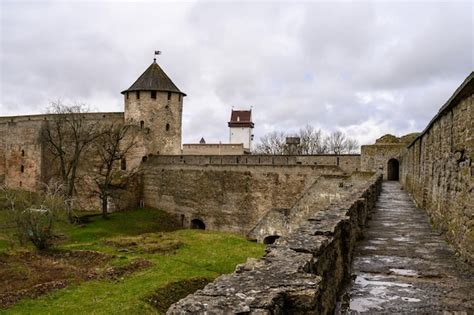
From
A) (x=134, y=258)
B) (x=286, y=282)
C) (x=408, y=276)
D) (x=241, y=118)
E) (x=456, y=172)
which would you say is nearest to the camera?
(x=286, y=282)

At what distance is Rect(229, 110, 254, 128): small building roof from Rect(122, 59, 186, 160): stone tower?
29263mm

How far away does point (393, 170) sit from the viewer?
30.6 m

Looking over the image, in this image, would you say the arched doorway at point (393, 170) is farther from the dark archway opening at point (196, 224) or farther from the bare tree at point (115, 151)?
the bare tree at point (115, 151)

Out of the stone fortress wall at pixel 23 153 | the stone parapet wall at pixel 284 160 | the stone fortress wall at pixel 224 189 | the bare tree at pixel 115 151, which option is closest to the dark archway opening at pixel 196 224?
the stone fortress wall at pixel 224 189

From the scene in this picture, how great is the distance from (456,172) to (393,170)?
2470cm

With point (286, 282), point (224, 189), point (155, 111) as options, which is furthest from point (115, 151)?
point (286, 282)

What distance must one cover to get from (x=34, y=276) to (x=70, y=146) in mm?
21582

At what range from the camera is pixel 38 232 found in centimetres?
1950

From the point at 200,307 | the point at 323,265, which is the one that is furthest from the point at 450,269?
the point at 200,307

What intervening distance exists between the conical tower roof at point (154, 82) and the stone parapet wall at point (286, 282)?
102ft

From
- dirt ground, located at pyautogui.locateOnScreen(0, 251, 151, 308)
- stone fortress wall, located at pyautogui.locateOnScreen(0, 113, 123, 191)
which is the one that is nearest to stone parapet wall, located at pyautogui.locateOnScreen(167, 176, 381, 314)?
dirt ground, located at pyautogui.locateOnScreen(0, 251, 151, 308)

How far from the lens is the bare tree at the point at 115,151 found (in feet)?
105

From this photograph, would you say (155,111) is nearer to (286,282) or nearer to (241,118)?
(241,118)

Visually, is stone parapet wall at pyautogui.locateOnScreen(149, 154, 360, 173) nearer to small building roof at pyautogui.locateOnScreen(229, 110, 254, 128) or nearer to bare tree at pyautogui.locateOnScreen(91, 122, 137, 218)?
bare tree at pyautogui.locateOnScreen(91, 122, 137, 218)
